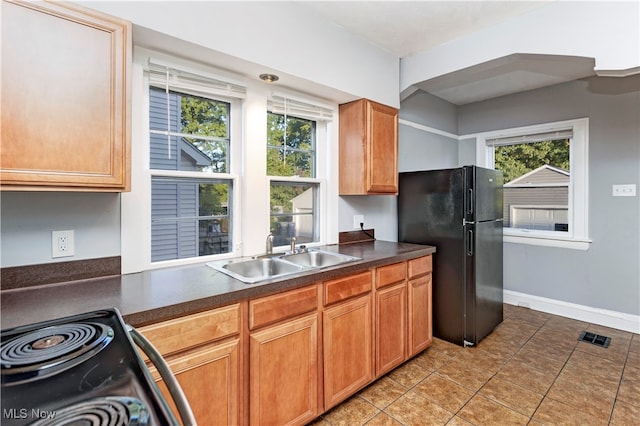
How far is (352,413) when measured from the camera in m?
1.90

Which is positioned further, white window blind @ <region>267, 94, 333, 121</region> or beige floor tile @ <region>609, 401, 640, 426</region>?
white window blind @ <region>267, 94, 333, 121</region>

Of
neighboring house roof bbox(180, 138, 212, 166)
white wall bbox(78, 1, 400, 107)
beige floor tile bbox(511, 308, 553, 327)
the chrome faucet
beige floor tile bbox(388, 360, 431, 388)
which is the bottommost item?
beige floor tile bbox(388, 360, 431, 388)

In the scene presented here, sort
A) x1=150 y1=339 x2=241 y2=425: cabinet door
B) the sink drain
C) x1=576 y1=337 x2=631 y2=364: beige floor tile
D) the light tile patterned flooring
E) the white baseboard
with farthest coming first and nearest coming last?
the white baseboard < the sink drain < x1=576 y1=337 x2=631 y2=364: beige floor tile < the light tile patterned flooring < x1=150 y1=339 x2=241 y2=425: cabinet door

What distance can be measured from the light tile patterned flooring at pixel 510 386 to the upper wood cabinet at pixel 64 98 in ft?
5.97

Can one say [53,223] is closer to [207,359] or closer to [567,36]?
[207,359]

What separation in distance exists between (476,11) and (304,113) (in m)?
1.45

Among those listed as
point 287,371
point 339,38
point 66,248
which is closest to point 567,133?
A: point 339,38

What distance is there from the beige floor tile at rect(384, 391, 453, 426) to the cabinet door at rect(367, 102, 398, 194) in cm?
156

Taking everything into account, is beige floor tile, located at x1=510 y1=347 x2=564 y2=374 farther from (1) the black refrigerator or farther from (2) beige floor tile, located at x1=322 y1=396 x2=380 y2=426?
(2) beige floor tile, located at x1=322 y1=396 x2=380 y2=426

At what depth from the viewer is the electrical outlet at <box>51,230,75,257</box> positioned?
4.89ft

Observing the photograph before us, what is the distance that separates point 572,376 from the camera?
229cm

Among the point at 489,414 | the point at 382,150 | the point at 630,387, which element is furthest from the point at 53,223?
the point at 630,387

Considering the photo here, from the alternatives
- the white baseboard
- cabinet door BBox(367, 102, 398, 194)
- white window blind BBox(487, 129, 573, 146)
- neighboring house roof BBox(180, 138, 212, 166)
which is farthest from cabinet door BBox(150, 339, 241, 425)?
white window blind BBox(487, 129, 573, 146)

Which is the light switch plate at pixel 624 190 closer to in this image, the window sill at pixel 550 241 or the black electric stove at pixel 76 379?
the window sill at pixel 550 241
